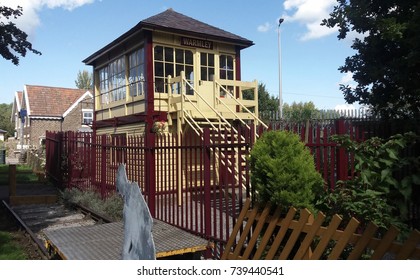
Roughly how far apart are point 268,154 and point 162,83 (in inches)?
369

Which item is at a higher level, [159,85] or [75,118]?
[75,118]

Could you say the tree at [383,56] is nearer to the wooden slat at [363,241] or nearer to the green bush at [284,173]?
the green bush at [284,173]

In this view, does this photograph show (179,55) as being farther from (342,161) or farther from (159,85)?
(342,161)

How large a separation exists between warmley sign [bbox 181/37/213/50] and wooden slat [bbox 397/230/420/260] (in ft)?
37.1

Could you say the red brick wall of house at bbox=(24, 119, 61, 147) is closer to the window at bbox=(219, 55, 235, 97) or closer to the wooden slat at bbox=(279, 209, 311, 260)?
the window at bbox=(219, 55, 235, 97)

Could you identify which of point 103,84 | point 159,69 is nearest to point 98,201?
point 159,69

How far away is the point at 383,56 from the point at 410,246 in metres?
7.15

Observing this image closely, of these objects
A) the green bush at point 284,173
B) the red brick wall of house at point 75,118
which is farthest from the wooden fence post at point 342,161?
the red brick wall of house at point 75,118

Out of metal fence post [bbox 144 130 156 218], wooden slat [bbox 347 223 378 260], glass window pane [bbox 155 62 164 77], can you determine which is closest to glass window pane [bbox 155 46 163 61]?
glass window pane [bbox 155 62 164 77]

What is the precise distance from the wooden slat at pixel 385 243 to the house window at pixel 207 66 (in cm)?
1116

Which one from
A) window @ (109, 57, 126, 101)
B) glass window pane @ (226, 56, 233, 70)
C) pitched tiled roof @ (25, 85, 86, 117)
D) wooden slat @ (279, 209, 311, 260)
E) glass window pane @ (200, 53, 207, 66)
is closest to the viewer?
wooden slat @ (279, 209, 311, 260)

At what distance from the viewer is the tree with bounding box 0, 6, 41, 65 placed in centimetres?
1078

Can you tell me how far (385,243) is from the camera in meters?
2.66

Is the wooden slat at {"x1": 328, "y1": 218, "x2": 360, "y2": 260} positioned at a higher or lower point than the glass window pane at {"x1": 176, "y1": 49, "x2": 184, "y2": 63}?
lower
